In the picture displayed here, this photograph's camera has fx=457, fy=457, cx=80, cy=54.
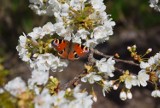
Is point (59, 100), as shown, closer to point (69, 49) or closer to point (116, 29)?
point (69, 49)

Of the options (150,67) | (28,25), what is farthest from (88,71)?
(28,25)

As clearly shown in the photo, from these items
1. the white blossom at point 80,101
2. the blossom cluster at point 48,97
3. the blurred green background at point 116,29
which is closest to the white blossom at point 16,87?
the blossom cluster at point 48,97

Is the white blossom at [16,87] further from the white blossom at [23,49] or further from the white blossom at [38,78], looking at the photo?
the white blossom at [23,49]

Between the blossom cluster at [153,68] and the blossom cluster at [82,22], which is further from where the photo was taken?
the blossom cluster at [153,68]

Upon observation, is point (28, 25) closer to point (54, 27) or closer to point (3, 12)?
point (3, 12)

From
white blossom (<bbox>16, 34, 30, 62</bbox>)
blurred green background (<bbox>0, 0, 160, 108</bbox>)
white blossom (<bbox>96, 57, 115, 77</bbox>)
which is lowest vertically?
white blossom (<bbox>96, 57, 115, 77</bbox>)

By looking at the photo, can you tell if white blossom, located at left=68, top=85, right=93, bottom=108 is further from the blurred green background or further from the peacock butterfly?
the blurred green background

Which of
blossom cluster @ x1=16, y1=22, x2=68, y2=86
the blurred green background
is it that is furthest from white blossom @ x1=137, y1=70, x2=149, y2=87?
the blurred green background

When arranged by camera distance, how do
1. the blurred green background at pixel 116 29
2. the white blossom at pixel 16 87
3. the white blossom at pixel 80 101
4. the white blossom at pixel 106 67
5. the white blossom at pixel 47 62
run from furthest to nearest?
1. the blurred green background at pixel 116 29
2. the white blossom at pixel 47 62
3. the white blossom at pixel 106 67
4. the white blossom at pixel 80 101
5. the white blossom at pixel 16 87
